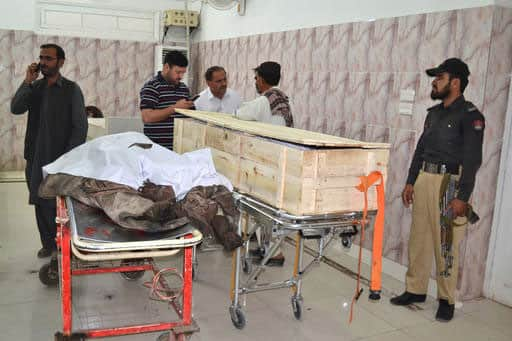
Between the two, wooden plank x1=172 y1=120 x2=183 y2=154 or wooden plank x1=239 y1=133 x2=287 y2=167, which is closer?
wooden plank x1=239 y1=133 x2=287 y2=167

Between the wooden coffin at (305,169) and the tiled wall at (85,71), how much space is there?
527 cm

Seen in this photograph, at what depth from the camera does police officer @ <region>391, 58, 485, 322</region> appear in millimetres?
3227

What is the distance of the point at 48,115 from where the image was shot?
149 inches

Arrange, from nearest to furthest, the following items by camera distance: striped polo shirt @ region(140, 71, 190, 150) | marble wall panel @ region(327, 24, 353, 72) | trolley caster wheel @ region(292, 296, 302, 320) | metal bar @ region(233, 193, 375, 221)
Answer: metal bar @ region(233, 193, 375, 221)
trolley caster wheel @ region(292, 296, 302, 320)
striped polo shirt @ region(140, 71, 190, 150)
marble wall panel @ region(327, 24, 353, 72)

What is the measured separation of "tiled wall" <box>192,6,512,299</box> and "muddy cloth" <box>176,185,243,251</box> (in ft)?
6.62

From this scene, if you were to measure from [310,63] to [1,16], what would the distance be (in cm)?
458

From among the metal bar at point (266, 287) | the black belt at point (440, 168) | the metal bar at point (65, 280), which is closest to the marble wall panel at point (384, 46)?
the black belt at point (440, 168)

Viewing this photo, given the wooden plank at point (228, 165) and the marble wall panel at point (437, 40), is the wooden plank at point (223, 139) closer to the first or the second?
the wooden plank at point (228, 165)

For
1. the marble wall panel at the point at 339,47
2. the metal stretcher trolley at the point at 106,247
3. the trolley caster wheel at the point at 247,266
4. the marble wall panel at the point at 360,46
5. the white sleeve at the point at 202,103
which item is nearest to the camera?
the metal stretcher trolley at the point at 106,247

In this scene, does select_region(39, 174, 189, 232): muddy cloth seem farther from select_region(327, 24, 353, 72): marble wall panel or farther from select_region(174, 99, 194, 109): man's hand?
select_region(327, 24, 353, 72): marble wall panel

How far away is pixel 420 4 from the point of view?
3.79 m

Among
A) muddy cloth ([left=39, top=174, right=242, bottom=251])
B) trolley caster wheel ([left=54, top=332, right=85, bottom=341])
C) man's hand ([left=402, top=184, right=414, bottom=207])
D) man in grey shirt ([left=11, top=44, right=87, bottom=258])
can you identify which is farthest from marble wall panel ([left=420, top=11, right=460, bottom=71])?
trolley caster wheel ([left=54, top=332, right=85, bottom=341])

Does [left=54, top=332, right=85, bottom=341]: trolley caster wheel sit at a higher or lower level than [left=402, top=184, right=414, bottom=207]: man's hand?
lower

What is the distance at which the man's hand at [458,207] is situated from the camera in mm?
3229
